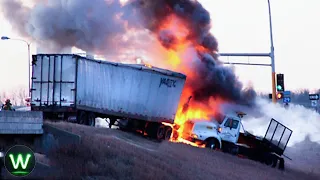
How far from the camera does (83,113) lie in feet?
92.9

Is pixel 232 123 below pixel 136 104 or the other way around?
below

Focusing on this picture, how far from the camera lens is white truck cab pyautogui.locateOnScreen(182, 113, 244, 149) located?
105ft

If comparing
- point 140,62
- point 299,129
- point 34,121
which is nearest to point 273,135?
point 140,62

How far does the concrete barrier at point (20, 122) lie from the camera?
18.7m

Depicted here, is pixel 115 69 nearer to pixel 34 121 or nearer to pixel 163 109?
pixel 163 109

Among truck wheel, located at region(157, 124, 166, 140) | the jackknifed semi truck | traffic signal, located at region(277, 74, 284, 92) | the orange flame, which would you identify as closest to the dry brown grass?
the jackknifed semi truck

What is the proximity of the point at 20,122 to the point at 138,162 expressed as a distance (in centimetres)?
418

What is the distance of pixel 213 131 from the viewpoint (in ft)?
106

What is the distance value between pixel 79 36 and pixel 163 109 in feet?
20.7

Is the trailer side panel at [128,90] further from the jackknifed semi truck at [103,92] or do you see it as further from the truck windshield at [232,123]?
the truck windshield at [232,123]

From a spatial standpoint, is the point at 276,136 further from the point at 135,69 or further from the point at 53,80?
the point at 53,80

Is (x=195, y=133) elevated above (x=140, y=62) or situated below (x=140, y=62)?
below

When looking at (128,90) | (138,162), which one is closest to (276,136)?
(128,90)

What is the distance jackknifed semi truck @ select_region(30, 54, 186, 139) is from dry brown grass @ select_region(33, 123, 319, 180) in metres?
2.55
